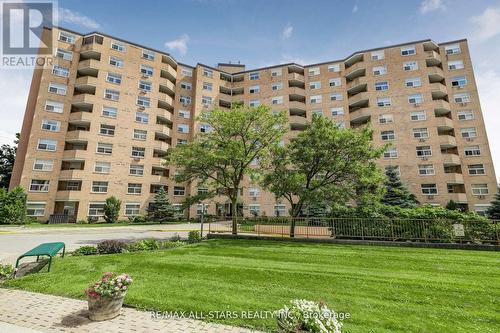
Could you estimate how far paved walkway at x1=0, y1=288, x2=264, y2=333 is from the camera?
481cm

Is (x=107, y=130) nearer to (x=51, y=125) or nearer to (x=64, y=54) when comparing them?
(x=51, y=125)

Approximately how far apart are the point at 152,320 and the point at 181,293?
4.89 feet

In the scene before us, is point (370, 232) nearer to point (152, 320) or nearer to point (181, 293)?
point (181, 293)

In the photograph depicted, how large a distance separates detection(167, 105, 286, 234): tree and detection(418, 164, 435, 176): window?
27277 millimetres

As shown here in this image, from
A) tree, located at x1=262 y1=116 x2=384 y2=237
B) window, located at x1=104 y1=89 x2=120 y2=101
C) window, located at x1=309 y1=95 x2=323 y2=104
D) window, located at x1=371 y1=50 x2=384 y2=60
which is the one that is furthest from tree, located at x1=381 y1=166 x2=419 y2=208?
window, located at x1=104 y1=89 x2=120 y2=101

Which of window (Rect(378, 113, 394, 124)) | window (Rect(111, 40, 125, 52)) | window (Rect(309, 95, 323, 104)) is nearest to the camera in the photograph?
window (Rect(378, 113, 394, 124))

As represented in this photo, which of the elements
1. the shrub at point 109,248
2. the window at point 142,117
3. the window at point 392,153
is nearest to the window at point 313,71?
the window at point 392,153

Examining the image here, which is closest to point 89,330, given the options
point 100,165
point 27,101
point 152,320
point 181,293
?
point 152,320

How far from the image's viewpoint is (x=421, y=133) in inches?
1444

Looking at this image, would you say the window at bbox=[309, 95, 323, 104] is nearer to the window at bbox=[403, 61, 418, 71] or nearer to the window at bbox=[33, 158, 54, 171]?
the window at bbox=[403, 61, 418, 71]

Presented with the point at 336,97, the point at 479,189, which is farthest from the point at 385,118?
the point at 479,189

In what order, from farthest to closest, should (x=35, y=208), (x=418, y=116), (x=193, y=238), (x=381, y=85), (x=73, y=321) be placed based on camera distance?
(x=381, y=85), (x=418, y=116), (x=35, y=208), (x=193, y=238), (x=73, y=321)

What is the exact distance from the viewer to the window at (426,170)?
115 ft

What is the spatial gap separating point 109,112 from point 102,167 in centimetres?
859
